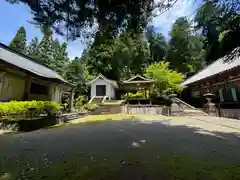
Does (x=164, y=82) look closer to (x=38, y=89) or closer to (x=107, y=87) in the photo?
(x=107, y=87)

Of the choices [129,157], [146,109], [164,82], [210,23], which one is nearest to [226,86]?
[146,109]

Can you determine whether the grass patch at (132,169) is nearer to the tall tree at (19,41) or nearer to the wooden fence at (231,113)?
the wooden fence at (231,113)

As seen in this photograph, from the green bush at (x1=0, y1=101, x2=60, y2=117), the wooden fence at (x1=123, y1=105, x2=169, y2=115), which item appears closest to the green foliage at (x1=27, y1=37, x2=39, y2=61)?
the wooden fence at (x1=123, y1=105, x2=169, y2=115)

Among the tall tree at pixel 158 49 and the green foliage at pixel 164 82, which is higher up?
the tall tree at pixel 158 49

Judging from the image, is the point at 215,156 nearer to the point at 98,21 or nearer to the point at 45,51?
the point at 98,21

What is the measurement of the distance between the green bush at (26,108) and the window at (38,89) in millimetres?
3713

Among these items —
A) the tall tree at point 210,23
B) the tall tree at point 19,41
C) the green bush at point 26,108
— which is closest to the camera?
the tall tree at point 210,23

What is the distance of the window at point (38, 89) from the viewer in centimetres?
1385

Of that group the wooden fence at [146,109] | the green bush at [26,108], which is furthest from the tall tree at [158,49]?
the green bush at [26,108]

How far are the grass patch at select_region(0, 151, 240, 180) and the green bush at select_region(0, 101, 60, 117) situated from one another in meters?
6.23

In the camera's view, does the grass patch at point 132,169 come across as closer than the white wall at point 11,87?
Yes

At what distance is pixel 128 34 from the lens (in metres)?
5.52

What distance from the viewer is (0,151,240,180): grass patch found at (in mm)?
3074

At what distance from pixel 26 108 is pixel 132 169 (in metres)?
7.78
